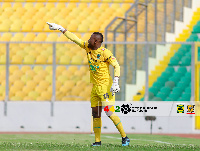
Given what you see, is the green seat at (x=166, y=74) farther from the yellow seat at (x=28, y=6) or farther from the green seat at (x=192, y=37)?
the yellow seat at (x=28, y=6)

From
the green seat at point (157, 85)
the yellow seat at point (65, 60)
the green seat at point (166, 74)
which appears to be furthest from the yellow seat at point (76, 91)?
the green seat at point (166, 74)

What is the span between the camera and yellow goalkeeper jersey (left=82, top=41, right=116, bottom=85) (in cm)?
727

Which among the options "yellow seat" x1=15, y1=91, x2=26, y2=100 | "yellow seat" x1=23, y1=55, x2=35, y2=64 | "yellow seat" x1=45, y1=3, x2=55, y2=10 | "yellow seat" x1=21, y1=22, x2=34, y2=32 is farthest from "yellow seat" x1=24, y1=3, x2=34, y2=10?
"yellow seat" x1=15, y1=91, x2=26, y2=100

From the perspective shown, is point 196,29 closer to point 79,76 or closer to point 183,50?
point 183,50

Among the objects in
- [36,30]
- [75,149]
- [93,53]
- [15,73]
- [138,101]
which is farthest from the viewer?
[36,30]

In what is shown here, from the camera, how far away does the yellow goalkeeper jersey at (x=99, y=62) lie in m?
7.27

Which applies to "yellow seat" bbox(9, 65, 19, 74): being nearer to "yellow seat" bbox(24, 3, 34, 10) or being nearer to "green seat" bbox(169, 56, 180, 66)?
"green seat" bbox(169, 56, 180, 66)

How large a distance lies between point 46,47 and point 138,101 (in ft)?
9.20

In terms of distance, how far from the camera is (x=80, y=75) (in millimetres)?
13367

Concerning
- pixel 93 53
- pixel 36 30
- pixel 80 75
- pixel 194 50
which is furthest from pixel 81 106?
pixel 93 53

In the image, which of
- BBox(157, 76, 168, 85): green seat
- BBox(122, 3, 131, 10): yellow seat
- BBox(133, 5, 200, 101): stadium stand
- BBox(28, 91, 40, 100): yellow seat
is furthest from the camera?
BBox(122, 3, 131, 10): yellow seat

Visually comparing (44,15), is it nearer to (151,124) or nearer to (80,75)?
(80,75)

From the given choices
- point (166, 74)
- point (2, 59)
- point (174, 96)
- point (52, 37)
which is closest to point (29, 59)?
point (2, 59)

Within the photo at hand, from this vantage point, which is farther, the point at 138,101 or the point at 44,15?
the point at 44,15
